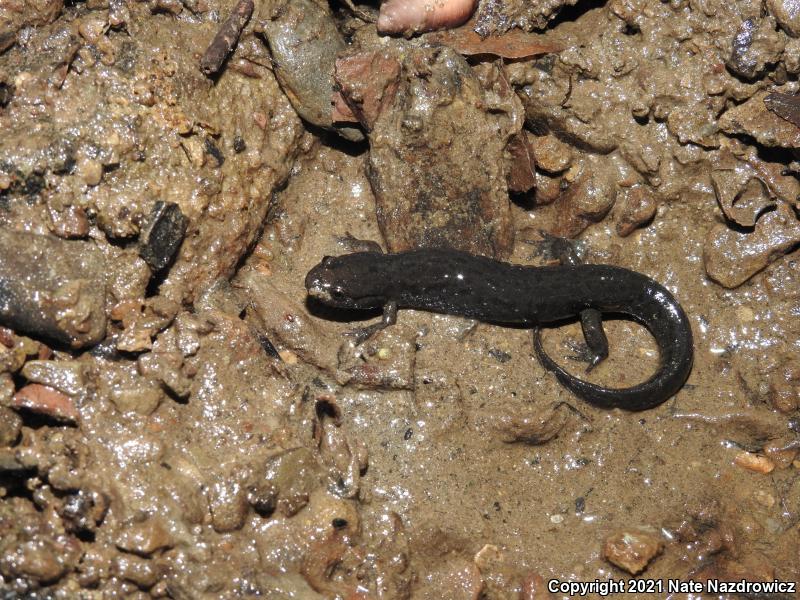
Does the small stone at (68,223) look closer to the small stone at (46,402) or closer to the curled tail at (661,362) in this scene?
the small stone at (46,402)

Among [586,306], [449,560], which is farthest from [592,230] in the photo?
[449,560]

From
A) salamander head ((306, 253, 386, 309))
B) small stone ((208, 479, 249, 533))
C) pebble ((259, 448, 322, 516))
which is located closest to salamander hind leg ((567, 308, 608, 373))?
salamander head ((306, 253, 386, 309))

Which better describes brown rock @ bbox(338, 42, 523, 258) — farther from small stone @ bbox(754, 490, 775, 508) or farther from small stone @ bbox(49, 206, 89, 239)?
small stone @ bbox(754, 490, 775, 508)

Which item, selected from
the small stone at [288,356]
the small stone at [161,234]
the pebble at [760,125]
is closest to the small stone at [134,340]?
the small stone at [161,234]

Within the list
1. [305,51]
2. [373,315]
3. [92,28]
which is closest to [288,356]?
[373,315]

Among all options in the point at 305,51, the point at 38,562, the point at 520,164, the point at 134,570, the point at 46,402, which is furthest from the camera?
the point at 520,164

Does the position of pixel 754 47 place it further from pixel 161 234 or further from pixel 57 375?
pixel 57 375
